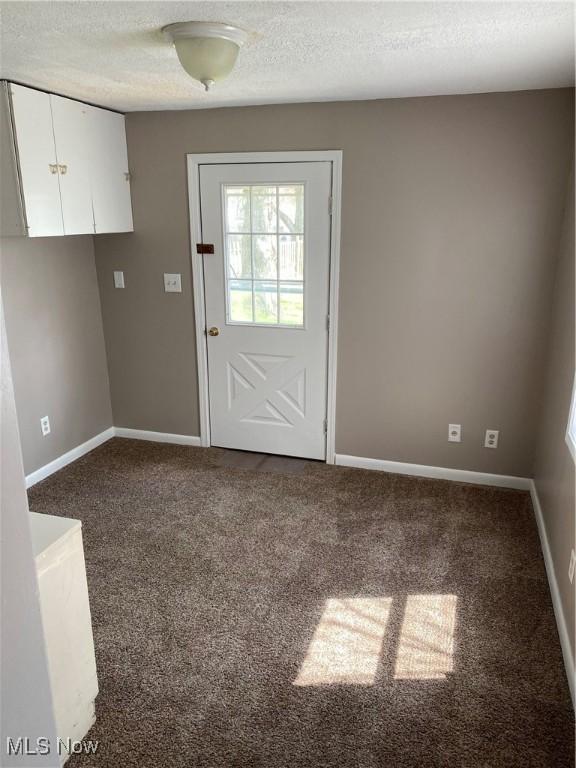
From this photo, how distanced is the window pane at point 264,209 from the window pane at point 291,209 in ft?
0.16

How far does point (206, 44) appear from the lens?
6.73ft

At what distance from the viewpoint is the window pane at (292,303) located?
12.1 feet

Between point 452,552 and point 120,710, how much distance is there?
5.78 feet

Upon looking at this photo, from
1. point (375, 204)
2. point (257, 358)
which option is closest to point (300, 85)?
point (375, 204)

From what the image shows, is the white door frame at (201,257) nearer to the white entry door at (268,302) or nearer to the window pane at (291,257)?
the white entry door at (268,302)

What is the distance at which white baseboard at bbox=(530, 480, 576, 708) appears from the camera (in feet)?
6.92

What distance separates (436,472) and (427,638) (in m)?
1.52

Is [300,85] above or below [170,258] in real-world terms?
above

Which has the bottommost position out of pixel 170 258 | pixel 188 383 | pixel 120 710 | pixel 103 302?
pixel 120 710

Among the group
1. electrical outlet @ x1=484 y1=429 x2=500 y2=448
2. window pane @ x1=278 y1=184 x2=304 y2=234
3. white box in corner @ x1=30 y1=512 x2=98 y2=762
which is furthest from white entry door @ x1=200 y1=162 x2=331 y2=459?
white box in corner @ x1=30 y1=512 x2=98 y2=762

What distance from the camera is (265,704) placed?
2053 mm

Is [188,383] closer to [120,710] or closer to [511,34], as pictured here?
[120,710]

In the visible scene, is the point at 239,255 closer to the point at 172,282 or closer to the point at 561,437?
the point at 172,282

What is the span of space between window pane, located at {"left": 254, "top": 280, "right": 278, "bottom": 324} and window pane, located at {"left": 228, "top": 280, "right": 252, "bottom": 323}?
0.16 feet
